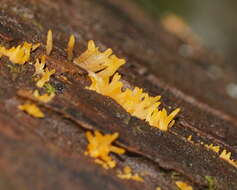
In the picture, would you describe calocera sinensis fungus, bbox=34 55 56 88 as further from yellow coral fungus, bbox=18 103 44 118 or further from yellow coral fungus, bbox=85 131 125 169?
yellow coral fungus, bbox=85 131 125 169

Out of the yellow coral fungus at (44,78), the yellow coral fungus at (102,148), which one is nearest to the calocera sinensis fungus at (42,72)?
the yellow coral fungus at (44,78)

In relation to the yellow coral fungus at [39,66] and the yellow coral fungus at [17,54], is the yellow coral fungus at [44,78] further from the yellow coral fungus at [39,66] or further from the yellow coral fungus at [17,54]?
the yellow coral fungus at [17,54]

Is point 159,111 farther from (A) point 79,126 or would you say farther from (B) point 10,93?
(B) point 10,93

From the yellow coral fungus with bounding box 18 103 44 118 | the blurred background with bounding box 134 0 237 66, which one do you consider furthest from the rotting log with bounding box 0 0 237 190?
the blurred background with bounding box 134 0 237 66

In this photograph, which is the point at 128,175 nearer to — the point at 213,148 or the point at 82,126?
the point at 82,126

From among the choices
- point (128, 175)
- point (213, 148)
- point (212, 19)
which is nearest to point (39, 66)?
point (128, 175)
